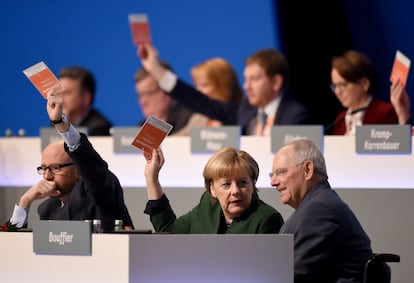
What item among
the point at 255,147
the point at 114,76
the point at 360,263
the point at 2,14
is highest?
the point at 2,14

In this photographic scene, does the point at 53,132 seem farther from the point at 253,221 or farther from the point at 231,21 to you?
the point at 231,21

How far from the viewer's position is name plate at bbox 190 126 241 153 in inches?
235

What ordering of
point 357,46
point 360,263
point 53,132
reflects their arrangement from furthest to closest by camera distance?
point 357,46
point 53,132
point 360,263

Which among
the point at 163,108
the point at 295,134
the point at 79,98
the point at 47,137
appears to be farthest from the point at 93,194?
the point at 79,98

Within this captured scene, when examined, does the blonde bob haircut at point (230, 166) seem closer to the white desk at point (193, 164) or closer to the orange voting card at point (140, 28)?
the white desk at point (193, 164)

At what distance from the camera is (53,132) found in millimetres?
6414

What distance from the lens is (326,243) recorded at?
4.01 meters

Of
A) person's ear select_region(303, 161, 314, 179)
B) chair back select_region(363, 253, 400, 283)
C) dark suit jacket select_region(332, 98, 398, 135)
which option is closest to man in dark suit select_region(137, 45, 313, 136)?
dark suit jacket select_region(332, 98, 398, 135)

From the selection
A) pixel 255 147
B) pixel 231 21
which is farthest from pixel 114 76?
pixel 255 147

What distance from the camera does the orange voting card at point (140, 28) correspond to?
6.46 m

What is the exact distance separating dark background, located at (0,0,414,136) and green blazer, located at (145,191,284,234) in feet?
14.0

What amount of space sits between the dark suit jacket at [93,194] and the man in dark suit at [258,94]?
188 cm

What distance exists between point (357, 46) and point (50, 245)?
566 centimetres

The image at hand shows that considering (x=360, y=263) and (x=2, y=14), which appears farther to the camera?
(x=2, y=14)
